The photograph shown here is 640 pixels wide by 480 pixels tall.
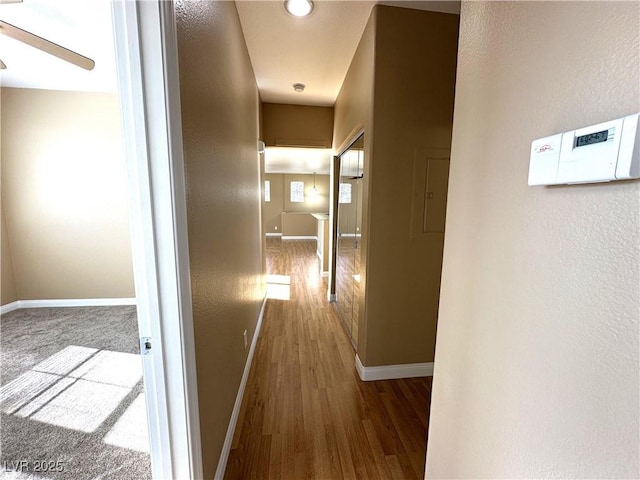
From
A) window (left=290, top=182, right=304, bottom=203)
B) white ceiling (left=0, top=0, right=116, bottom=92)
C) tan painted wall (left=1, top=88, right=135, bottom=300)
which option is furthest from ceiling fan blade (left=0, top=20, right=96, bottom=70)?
window (left=290, top=182, right=304, bottom=203)

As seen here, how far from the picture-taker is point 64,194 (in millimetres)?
3299

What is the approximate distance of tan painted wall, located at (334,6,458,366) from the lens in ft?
6.06

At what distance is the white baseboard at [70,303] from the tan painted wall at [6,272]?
0.09 meters

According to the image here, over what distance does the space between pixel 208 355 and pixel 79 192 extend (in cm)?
353

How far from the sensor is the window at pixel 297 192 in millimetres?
10406

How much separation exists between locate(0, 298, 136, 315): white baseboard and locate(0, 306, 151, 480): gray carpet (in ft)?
1.40

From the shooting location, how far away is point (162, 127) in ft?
2.57

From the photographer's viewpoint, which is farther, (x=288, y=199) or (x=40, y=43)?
(x=288, y=199)

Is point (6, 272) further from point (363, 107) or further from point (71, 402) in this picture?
point (363, 107)

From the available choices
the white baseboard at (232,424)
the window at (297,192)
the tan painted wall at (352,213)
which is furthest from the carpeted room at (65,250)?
the window at (297,192)

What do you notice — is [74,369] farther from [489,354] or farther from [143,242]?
[489,354]

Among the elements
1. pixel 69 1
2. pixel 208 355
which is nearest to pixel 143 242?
pixel 208 355

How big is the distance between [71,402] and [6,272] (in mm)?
2688

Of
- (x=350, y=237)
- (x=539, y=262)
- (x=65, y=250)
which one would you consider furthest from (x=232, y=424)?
(x=65, y=250)
